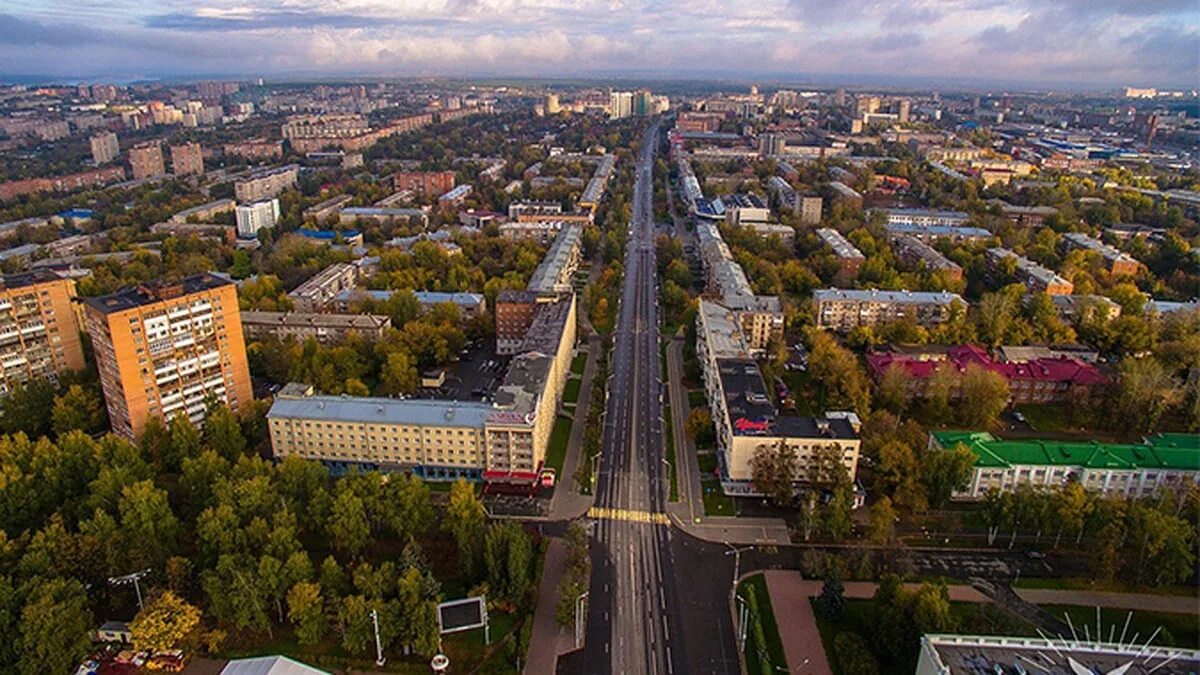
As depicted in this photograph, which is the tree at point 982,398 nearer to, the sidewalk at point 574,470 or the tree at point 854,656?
the tree at point 854,656

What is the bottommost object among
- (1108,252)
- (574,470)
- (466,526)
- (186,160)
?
(574,470)

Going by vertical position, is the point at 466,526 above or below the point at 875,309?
below

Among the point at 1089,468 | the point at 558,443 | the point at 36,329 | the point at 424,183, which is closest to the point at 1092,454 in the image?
the point at 1089,468

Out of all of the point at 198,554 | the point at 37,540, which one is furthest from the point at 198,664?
the point at 37,540

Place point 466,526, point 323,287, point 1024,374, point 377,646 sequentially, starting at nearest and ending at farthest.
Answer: point 377,646 < point 466,526 < point 1024,374 < point 323,287

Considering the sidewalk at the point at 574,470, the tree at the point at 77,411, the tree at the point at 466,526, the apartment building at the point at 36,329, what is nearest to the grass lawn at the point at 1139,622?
the sidewalk at the point at 574,470

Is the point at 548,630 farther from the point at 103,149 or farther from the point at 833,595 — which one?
the point at 103,149

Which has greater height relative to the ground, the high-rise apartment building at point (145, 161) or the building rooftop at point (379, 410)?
the high-rise apartment building at point (145, 161)

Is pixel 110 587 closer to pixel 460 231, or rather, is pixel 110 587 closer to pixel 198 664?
pixel 198 664
